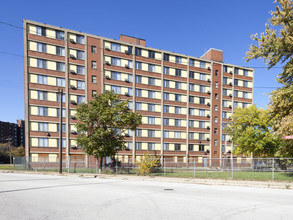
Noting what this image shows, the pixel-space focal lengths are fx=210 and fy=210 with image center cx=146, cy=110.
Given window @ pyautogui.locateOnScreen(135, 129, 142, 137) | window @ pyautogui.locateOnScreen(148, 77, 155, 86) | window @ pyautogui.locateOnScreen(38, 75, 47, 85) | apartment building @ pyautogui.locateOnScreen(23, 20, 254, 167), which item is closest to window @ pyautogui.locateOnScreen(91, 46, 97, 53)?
apartment building @ pyautogui.locateOnScreen(23, 20, 254, 167)

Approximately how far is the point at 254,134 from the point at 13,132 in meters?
155

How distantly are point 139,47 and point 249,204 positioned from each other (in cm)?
4366

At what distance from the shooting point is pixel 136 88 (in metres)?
46.5

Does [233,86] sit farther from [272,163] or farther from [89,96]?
[272,163]

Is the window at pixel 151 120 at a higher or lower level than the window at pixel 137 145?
higher

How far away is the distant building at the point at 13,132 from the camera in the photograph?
13370 cm

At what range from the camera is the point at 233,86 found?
183 feet

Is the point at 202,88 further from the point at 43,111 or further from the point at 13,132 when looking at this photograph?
the point at 13,132

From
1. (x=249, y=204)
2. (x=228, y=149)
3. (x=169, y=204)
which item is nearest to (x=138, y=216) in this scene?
(x=169, y=204)

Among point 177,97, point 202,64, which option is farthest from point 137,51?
point 202,64

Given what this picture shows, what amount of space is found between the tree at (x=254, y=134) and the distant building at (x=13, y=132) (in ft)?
437

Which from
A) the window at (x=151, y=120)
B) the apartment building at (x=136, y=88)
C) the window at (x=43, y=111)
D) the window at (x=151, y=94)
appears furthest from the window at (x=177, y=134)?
the window at (x=43, y=111)

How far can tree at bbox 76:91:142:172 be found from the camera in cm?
2086

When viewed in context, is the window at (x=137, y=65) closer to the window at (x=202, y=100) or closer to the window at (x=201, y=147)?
the window at (x=202, y=100)
